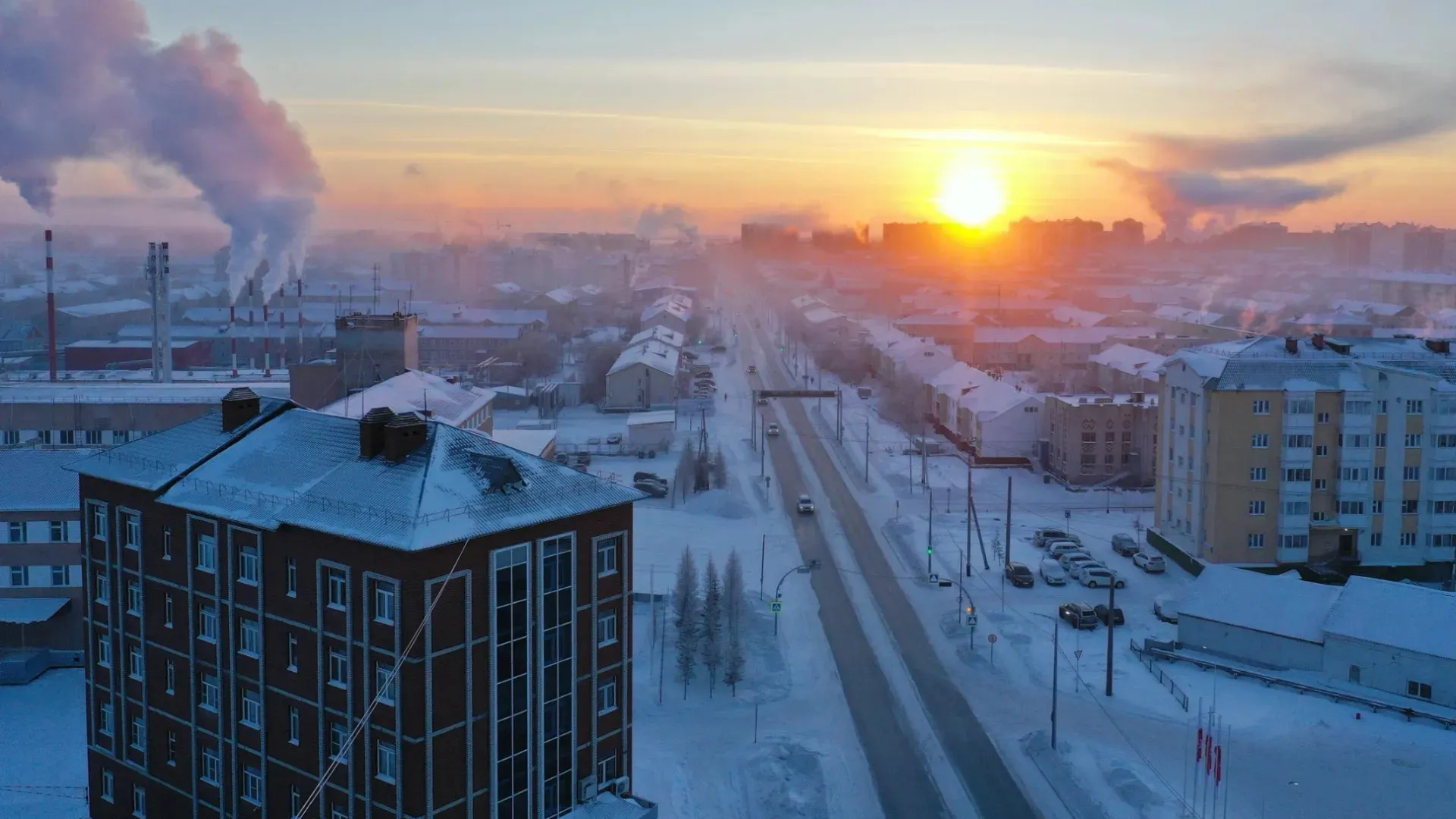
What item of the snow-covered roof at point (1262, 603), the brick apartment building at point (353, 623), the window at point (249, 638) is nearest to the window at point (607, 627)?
the brick apartment building at point (353, 623)

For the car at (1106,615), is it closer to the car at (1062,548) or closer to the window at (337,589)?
the car at (1062,548)

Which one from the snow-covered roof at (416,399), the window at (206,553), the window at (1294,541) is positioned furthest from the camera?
the window at (1294,541)

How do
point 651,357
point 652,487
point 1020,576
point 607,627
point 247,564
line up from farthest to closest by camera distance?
point 651,357
point 652,487
point 1020,576
point 607,627
point 247,564

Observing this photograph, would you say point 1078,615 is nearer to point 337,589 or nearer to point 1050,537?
point 1050,537

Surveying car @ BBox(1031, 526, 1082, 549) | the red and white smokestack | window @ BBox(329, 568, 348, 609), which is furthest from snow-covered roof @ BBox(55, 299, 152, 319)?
window @ BBox(329, 568, 348, 609)

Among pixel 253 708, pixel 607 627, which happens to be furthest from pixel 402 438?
pixel 253 708

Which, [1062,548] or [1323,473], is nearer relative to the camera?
[1323,473]
